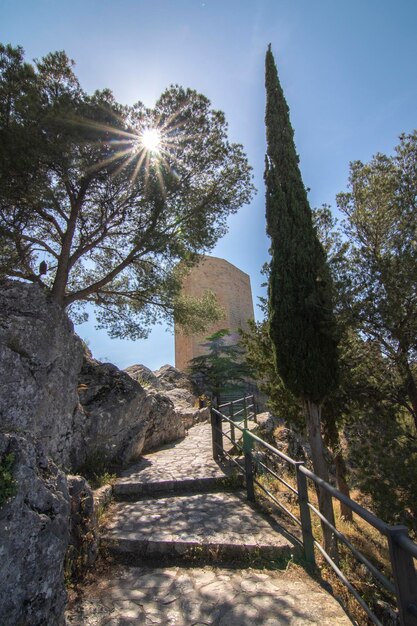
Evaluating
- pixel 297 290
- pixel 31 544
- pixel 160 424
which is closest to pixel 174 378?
pixel 160 424


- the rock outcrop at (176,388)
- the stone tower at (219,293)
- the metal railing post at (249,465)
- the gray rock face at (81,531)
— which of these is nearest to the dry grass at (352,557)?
the metal railing post at (249,465)

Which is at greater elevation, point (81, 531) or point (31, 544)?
point (31, 544)

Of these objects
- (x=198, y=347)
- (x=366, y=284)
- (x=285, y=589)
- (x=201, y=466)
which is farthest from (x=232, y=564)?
(x=198, y=347)

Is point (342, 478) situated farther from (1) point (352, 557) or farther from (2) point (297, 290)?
(2) point (297, 290)

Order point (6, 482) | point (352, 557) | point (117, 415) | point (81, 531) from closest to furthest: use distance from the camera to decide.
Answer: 1. point (6, 482)
2. point (81, 531)
3. point (352, 557)
4. point (117, 415)

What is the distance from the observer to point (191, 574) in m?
3.27

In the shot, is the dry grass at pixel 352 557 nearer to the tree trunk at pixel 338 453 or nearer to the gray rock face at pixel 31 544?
the tree trunk at pixel 338 453

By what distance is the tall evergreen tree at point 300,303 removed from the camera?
648 centimetres

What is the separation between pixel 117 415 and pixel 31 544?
4.89m

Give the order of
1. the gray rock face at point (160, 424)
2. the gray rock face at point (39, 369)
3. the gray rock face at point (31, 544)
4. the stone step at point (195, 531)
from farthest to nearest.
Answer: the gray rock face at point (160, 424) → the gray rock face at point (39, 369) → the stone step at point (195, 531) → the gray rock face at point (31, 544)

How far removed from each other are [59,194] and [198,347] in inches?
745

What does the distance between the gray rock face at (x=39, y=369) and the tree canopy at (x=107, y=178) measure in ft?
4.74

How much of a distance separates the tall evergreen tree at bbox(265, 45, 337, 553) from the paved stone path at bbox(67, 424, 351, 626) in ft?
7.70

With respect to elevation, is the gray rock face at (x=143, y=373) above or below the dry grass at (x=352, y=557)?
above
